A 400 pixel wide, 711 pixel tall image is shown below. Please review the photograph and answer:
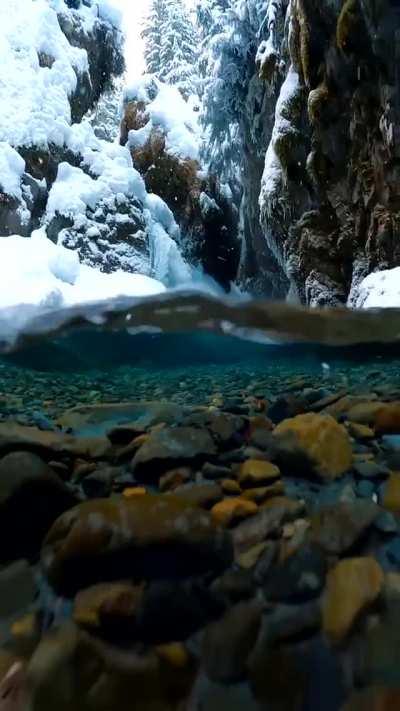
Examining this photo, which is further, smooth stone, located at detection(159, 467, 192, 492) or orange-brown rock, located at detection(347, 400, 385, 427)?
orange-brown rock, located at detection(347, 400, 385, 427)

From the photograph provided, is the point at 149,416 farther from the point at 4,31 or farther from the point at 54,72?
the point at 4,31

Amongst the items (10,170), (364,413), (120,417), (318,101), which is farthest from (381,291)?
(10,170)

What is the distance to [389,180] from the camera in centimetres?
758

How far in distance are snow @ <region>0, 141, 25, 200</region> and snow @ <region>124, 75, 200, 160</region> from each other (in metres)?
5.64

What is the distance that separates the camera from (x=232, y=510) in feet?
5.63

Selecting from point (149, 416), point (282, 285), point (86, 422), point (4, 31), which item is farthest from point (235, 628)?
point (4, 31)

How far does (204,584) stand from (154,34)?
29660 mm

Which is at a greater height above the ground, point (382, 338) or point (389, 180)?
point (389, 180)

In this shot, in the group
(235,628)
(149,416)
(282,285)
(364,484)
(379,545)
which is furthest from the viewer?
(282,285)

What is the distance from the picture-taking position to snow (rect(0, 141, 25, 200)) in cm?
1423

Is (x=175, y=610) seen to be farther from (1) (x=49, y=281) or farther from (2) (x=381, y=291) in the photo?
(1) (x=49, y=281)

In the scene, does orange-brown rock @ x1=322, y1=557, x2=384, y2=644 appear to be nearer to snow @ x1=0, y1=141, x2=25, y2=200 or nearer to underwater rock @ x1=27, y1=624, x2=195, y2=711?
underwater rock @ x1=27, y1=624, x2=195, y2=711

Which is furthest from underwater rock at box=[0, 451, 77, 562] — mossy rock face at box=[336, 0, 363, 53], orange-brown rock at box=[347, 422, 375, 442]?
mossy rock face at box=[336, 0, 363, 53]

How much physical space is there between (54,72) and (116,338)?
49.9 ft
